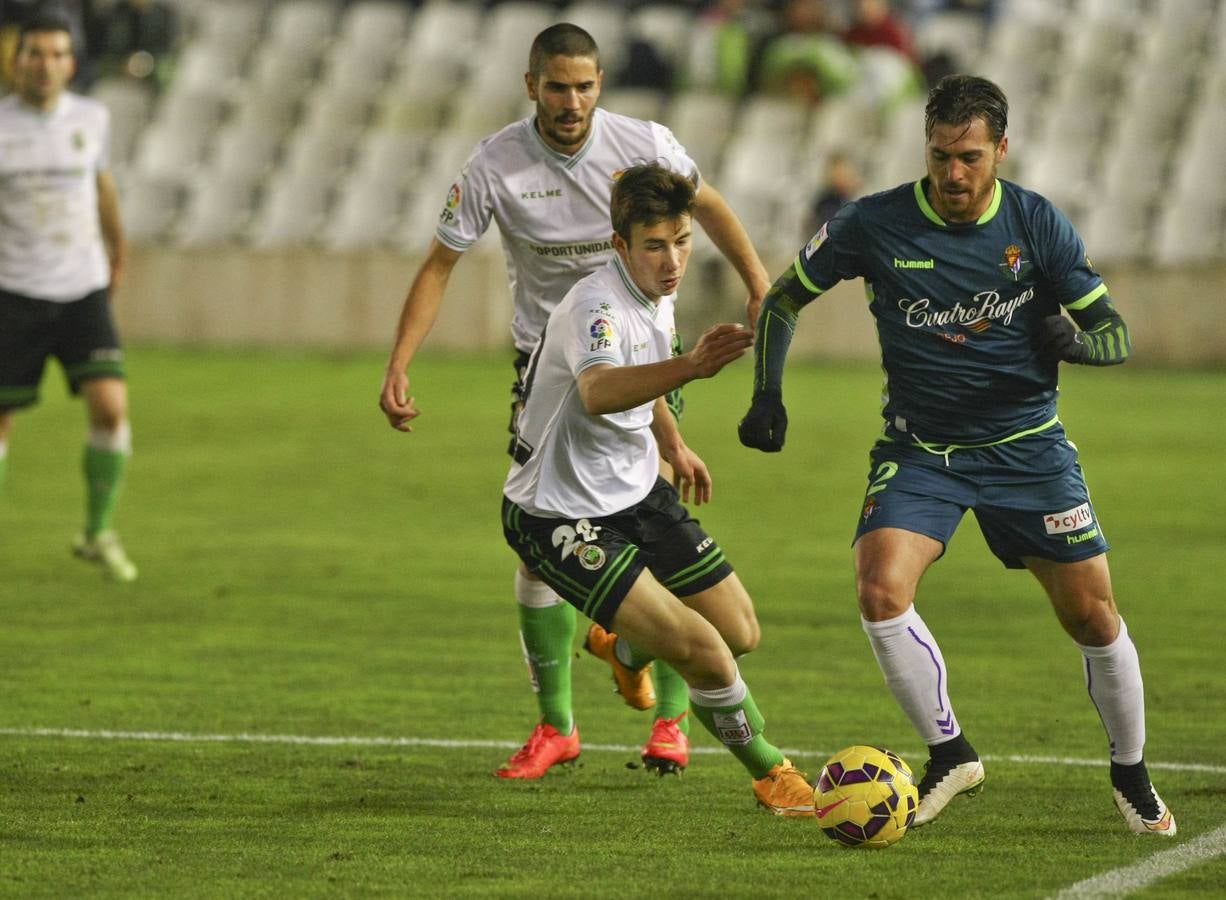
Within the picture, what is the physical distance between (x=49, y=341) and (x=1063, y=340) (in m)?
6.29

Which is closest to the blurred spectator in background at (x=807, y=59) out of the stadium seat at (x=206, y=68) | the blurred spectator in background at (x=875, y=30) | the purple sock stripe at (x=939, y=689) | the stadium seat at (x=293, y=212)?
the blurred spectator in background at (x=875, y=30)

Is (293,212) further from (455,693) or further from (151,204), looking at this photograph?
(455,693)

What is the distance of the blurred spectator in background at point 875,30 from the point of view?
24688mm

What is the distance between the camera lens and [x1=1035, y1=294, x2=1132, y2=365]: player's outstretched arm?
5555 millimetres

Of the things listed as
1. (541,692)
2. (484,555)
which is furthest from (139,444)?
(541,692)

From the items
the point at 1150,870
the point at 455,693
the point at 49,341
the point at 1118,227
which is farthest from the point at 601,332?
the point at 1118,227

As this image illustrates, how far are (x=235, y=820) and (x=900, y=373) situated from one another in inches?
89.6

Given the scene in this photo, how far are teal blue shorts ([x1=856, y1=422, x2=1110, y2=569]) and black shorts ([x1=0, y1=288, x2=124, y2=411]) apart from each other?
18.1 feet

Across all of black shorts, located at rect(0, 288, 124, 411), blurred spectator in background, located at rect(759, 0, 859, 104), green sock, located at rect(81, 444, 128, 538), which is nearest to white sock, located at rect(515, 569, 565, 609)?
black shorts, located at rect(0, 288, 124, 411)

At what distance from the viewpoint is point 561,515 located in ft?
19.8

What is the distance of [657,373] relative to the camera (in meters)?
5.51

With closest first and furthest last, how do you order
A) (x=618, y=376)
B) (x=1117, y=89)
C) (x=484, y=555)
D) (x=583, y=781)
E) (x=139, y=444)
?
1. (x=618, y=376)
2. (x=583, y=781)
3. (x=484, y=555)
4. (x=139, y=444)
5. (x=1117, y=89)

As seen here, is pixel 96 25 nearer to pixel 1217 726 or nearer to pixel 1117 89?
pixel 1117 89

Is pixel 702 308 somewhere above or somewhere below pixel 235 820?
below
